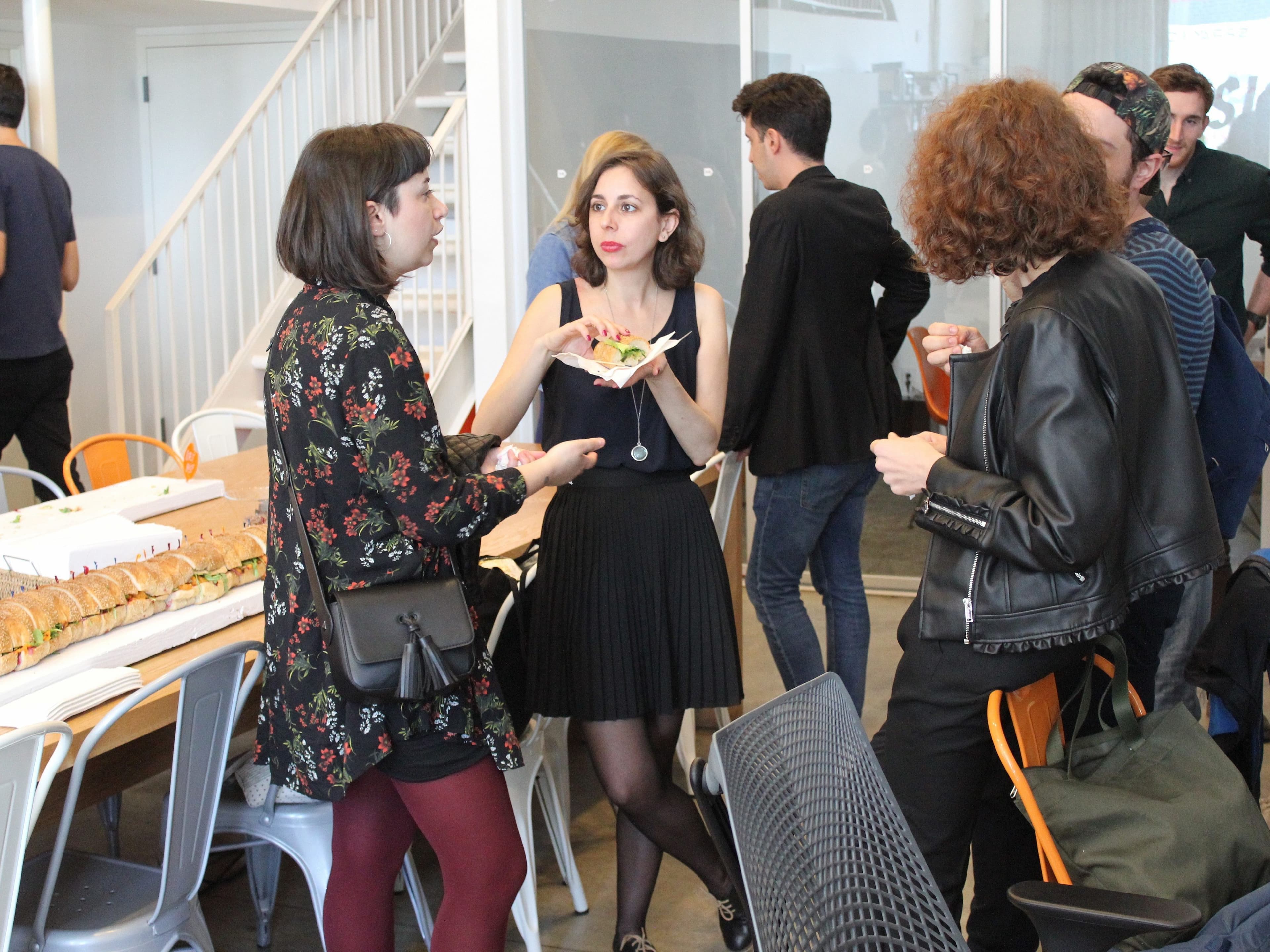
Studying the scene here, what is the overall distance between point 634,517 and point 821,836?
97 cm

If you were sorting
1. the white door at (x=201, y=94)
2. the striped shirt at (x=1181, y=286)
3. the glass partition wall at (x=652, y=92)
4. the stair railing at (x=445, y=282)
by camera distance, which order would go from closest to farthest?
the striped shirt at (x=1181, y=286), the glass partition wall at (x=652, y=92), the stair railing at (x=445, y=282), the white door at (x=201, y=94)

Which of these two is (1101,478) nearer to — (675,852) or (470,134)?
(675,852)

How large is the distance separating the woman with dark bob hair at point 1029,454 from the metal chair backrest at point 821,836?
25cm

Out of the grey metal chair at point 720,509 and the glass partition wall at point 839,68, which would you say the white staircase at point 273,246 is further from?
the grey metal chair at point 720,509

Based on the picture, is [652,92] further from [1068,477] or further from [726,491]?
[1068,477]

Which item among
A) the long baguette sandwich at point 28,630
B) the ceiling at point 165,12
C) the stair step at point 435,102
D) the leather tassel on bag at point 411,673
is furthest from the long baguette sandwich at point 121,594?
the stair step at point 435,102

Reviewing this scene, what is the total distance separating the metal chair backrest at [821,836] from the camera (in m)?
1.31

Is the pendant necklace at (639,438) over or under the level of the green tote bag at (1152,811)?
over

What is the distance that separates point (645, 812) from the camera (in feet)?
7.71

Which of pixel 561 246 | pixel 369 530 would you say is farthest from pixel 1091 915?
pixel 561 246

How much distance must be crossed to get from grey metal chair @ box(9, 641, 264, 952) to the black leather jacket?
1123 mm

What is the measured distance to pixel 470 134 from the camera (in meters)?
5.30

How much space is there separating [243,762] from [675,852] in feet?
2.88

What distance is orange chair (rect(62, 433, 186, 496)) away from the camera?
3717 mm
